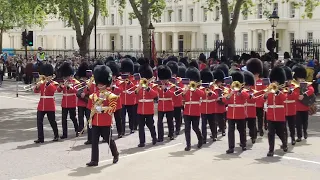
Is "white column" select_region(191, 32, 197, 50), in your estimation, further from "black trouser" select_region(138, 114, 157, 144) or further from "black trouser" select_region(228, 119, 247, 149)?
"black trouser" select_region(228, 119, 247, 149)

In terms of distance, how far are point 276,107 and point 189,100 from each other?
177 cm

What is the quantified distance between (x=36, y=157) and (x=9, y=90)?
19.4 metres

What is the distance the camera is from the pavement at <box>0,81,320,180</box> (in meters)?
10.4

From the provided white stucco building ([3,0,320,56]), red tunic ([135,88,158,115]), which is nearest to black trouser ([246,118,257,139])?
red tunic ([135,88,158,115])

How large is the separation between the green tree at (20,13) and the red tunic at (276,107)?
2304 cm

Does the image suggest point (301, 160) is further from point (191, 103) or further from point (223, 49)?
point (223, 49)

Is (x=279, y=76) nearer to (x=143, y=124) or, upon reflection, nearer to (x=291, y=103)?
(x=291, y=103)

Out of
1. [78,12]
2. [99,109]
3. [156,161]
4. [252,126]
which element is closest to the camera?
[99,109]

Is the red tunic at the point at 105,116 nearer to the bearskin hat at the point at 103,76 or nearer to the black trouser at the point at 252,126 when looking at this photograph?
the bearskin hat at the point at 103,76

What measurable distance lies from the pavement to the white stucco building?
29.4 meters

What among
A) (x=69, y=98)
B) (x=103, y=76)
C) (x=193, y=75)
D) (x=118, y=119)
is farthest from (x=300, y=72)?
(x=69, y=98)

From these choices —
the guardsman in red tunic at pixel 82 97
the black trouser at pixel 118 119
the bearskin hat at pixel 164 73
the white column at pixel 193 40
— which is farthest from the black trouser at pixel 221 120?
the white column at pixel 193 40

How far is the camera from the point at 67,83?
14258 millimetres

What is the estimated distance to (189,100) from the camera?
12.8 m
